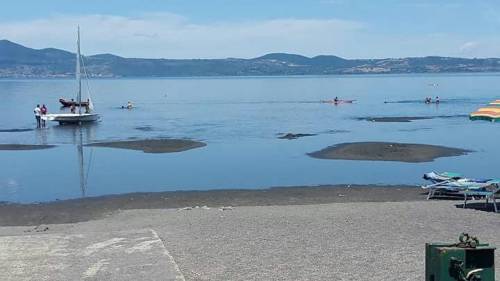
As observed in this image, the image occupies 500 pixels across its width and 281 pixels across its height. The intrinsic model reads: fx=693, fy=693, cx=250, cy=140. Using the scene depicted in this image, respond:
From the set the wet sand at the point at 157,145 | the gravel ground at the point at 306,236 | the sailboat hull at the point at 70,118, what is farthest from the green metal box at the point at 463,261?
the sailboat hull at the point at 70,118

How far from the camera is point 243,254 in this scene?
1260 centimetres

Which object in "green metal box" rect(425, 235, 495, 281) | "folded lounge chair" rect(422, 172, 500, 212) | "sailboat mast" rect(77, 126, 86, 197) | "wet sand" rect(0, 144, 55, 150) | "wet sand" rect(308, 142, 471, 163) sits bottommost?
"wet sand" rect(0, 144, 55, 150)

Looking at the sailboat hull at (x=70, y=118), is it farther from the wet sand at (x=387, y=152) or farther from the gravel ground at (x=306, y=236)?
the gravel ground at (x=306, y=236)

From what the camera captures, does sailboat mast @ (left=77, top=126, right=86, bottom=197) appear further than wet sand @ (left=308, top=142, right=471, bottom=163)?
No

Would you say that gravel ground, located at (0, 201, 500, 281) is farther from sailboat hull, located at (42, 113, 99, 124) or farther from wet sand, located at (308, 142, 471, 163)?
sailboat hull, located at (42, 113, 99, 124)

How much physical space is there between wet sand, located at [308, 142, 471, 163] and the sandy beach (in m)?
14.8

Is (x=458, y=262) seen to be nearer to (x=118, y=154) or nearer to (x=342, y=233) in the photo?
(x=342, y=233)

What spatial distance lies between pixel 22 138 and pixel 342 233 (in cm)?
3898

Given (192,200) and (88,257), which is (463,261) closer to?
(88,257)

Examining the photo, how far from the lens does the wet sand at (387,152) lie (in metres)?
35.6

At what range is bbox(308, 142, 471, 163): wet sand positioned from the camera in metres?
35.6

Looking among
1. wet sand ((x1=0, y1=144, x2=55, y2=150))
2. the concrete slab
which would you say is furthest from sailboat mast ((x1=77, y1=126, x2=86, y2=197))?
the concrete slab

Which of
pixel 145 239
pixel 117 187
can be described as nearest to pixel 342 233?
pixel 145 239

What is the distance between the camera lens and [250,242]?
13742 millimetres
